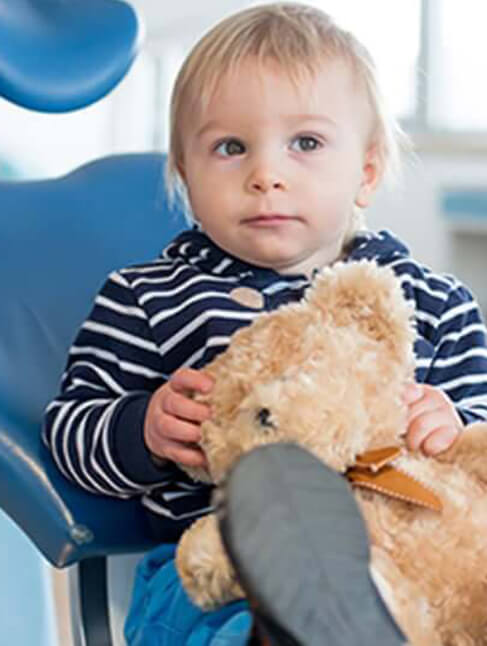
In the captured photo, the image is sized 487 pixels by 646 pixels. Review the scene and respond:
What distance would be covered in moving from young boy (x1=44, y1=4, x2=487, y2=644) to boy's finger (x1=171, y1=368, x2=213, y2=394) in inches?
4.0

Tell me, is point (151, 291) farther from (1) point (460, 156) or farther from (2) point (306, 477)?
(1) point (460, 156)

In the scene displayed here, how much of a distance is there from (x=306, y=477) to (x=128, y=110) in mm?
2777

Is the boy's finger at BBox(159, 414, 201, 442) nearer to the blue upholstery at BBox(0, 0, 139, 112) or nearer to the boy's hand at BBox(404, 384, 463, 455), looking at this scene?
the boy's hand at BBox(404, 384, 463, 455)

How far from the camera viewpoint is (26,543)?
1237mm

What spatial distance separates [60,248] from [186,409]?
1.44 ft

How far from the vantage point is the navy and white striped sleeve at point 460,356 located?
1.06 meters

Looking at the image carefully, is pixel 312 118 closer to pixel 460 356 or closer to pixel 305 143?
pixel 305 143

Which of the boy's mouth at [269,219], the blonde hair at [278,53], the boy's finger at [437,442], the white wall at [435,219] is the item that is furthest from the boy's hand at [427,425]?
the white wall at [435,219]

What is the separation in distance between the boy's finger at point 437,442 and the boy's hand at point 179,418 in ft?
0.52

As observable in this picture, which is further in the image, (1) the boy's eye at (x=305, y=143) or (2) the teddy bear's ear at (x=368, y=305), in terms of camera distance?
(1) the boy's eye at (x=305, y=143)

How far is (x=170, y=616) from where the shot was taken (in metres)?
0.92

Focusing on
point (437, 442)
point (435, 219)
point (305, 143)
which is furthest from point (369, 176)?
point (435, 219)

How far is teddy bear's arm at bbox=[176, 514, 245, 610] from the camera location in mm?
757

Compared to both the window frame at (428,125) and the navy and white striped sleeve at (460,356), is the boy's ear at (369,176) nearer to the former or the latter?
the navy and white striped sleeve at (460,356)
